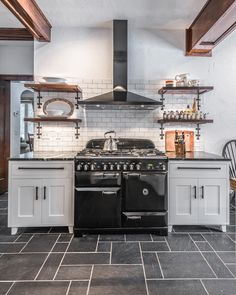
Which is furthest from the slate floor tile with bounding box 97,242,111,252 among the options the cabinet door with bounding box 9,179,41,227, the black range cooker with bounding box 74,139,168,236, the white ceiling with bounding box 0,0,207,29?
the white ceiling with bounding box 0,0,207,29

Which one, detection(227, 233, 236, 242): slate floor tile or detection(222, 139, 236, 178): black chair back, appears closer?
detection(227, 233, 236, 242): slate floor tile

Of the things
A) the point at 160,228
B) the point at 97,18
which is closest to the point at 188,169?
the point at 160,228

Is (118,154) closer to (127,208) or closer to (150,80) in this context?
(127,208)

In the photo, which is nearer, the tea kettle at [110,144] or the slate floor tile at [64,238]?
the slate floor tile at [64,238]

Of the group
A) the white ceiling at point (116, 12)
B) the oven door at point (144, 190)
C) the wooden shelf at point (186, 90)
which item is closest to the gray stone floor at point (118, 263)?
the oven door at point (144, 190)

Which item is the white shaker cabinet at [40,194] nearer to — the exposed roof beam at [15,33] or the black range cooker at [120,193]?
the black range cooker at [120,193]

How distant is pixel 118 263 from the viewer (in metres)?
2.24

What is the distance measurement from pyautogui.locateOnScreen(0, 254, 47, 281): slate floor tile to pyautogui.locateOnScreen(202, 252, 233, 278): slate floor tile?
4.82 feet

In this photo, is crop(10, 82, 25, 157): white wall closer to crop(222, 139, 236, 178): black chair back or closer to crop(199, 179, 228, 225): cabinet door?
crop(199, 179, 228, 225): cabinet door

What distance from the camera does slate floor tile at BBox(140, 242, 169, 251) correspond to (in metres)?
2.53

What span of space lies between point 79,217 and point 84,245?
12.5 inches

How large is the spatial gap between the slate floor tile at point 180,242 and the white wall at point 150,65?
1.35 m

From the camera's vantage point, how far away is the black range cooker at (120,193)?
2.82m

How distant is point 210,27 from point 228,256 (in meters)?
2.38
